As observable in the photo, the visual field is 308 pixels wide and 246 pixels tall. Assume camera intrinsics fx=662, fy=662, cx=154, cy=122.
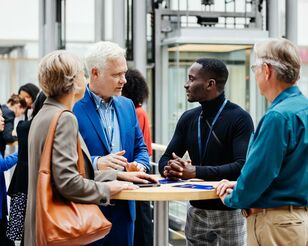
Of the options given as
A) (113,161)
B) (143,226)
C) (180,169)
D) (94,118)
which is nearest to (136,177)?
(113,161)

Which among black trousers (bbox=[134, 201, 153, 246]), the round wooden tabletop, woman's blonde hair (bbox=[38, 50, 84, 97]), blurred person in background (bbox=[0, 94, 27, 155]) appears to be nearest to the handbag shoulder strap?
woman's blonde hair (bbox=[38, 50, 84, 97])

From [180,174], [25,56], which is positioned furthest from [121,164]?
[25,56]

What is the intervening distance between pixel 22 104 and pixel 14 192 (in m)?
3.91

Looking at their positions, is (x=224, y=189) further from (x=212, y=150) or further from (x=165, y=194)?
(x=212, y=150)

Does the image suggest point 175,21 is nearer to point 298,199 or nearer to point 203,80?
point 203,80

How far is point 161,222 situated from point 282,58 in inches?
49.4

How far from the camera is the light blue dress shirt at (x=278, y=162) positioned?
2531mm

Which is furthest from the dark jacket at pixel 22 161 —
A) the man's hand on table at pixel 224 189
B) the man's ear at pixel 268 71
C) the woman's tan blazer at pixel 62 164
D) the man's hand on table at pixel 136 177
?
the man's ear at pixel 268 71

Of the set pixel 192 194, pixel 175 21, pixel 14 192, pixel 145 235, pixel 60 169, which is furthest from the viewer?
pixel 175 21

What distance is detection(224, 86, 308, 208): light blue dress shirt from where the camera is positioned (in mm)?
2531

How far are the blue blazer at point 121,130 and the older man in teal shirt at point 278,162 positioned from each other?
72 centimetres

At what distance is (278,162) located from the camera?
2.53m

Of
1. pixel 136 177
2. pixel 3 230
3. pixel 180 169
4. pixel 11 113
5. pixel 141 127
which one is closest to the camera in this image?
pixel 136 177

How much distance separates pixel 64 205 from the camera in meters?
2.60
